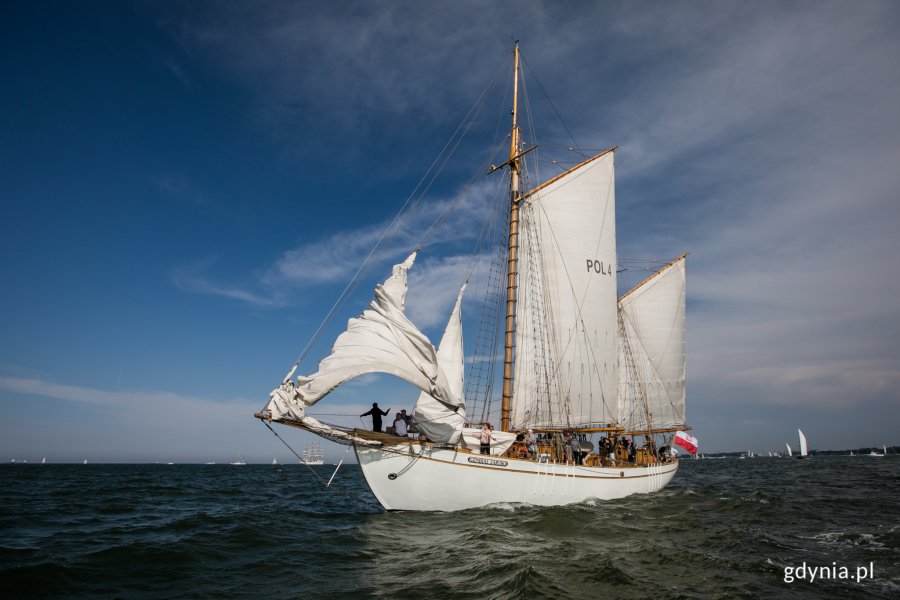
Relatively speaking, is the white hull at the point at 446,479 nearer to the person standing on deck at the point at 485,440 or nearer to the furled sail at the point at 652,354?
the person standing on deck at the point at 485,440

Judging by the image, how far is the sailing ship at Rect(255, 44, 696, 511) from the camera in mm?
16156

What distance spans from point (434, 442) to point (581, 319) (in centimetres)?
1374

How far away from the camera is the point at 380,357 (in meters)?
15.6

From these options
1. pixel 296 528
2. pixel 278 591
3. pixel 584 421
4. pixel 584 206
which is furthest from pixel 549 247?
pixel 278 591

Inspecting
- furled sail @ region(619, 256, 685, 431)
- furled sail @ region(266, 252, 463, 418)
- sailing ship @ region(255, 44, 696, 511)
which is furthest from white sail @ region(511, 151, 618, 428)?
furled sail @ region(266, 252, 463, 418)

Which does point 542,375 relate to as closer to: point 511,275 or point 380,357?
point 511,275

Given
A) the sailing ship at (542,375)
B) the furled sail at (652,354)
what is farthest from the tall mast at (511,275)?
the furled sail at (652,354)

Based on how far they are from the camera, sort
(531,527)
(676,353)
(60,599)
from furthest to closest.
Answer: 1. (676,353)
2. (531,527)
3. (60,599)

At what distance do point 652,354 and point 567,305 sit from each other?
514 inches

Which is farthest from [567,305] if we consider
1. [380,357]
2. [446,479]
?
[380,357]

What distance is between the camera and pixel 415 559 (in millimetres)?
11117

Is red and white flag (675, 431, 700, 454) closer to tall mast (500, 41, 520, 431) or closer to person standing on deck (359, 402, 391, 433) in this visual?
tall mast (500, 41, 520, 431)

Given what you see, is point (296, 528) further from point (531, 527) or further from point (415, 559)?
point (531, 527)

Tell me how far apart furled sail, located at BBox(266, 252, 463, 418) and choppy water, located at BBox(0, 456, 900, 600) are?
13.5 feet
